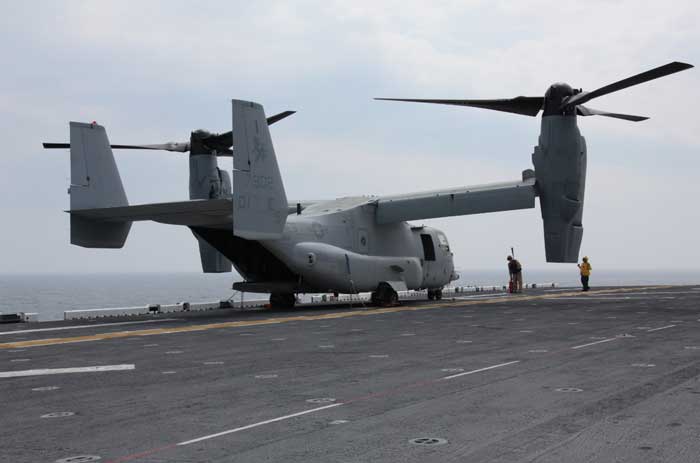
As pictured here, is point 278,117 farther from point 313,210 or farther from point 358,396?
point 358,396

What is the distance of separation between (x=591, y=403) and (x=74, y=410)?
6210 millimetres

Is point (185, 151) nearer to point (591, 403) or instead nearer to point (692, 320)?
point (692, 320)

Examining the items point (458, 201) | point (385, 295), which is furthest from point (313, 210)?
point (458, 201)

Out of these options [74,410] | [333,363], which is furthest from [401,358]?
[74,410]

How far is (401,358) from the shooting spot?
45.3 feet

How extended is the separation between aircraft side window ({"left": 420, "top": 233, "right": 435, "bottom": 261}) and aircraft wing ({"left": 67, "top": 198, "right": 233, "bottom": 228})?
12468 mm

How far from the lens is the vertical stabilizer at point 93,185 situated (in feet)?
81.5

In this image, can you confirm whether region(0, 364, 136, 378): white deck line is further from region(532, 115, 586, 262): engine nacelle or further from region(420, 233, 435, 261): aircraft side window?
region(420, 233, 435, 261): aircraft side window

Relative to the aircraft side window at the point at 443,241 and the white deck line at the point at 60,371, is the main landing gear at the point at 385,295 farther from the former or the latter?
the white deck line at the point at 60,371

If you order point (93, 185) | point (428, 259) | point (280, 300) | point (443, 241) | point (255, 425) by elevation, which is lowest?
point (255, 425)

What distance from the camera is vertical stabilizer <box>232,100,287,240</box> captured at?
23203 mm

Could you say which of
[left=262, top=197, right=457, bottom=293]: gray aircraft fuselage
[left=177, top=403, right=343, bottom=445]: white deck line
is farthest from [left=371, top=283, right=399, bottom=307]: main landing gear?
[left=177, top=403, right=343, bottom=445]: white deck line

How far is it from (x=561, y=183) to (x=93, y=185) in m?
17.1

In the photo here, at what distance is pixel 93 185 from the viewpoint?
25.1 metres
